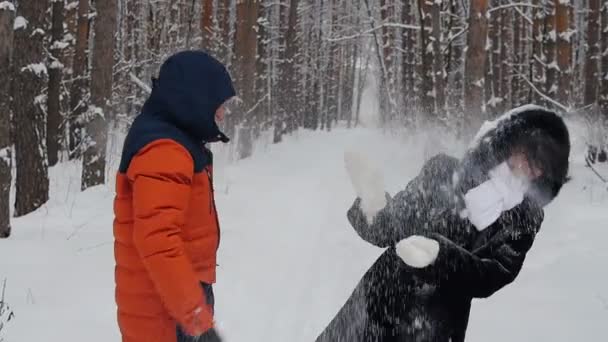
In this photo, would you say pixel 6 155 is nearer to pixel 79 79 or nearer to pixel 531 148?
pixel 531 148

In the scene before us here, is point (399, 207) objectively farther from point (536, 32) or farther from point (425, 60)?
point (536, 32)

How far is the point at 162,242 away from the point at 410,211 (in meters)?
1.05

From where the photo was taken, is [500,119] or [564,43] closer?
[500,119]

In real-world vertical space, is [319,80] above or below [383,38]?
below

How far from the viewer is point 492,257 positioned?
7.35ft

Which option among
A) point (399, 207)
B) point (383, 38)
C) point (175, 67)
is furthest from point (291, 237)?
point (383, 38)

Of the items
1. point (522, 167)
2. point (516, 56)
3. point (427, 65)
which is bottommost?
point (516, 56)

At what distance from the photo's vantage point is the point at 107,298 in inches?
183

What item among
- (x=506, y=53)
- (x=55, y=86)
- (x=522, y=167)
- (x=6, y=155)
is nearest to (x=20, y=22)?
(x=6, y=155)

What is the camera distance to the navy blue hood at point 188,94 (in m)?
2.21

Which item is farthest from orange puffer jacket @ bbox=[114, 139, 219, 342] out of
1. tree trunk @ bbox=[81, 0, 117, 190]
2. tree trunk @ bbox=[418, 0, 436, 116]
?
tree trunk @ bbox=[418, 0, 436, 116]

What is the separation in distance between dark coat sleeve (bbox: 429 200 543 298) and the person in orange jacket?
0.85 metres

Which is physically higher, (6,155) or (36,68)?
(36,68)

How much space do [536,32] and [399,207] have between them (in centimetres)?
1686
